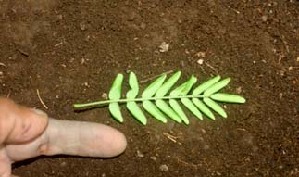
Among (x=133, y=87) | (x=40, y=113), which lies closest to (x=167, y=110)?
(x=133, y=87)

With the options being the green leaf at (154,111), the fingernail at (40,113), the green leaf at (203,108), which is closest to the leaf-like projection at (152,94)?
the green leaf at (154,111)

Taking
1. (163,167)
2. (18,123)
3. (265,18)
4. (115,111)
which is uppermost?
(265,18)

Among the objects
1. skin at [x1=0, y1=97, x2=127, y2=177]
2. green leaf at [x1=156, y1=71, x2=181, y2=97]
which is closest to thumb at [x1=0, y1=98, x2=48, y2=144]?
skin at [x1=0, y1=97, x2=127, y2=177]

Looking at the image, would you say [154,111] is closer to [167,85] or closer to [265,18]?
[167,85]

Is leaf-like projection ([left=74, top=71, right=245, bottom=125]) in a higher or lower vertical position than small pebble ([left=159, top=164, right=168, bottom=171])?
higher

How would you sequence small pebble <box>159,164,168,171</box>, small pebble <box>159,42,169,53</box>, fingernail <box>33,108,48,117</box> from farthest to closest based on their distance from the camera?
small pebble <box>159,42,169,53</box>
small pebble <box>159,164,168,171</box>
fingernail <box>33,108,48,117</box>

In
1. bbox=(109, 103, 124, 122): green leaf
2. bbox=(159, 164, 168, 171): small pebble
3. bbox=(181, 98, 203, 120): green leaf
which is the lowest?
bbox=(159, 164, 168, 171): small pebble

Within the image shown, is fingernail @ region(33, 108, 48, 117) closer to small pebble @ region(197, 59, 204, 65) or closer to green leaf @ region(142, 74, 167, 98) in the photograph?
green leaf @ region(142, 74, 167, 98)
